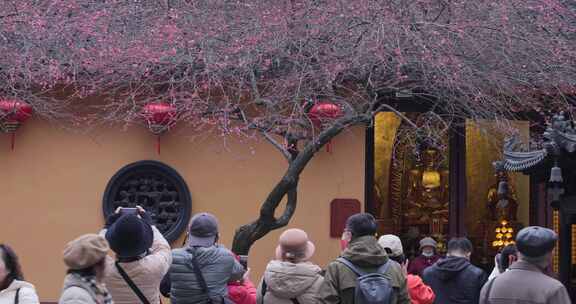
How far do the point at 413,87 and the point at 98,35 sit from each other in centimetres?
447

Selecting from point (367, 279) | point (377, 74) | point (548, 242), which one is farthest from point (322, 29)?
point (548, 242)

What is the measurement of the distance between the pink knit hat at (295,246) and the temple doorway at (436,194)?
399 inches

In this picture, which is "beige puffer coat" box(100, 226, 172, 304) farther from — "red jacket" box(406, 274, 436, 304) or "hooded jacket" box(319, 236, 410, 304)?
"red jacket" box(406, 274, 436, 304)

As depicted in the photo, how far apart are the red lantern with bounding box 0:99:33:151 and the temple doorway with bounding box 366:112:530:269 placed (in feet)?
20.8

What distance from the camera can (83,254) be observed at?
5.43 metres

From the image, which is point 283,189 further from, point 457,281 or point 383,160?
point 383,160

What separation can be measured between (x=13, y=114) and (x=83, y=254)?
885 centimetres

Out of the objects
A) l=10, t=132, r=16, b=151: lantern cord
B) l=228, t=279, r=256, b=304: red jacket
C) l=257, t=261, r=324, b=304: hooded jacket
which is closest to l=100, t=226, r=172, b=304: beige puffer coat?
l=257, t=261, r=324, b=304: hooded jacket

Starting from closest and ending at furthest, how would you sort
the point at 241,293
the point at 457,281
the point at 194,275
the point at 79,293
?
1. the point at 79,293
2. the point at 194,275
3. the point at 241,293
4. the point at 457,281

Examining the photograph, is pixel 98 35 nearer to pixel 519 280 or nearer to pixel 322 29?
pixel 322 29

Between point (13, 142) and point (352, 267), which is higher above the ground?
point (13, 142)

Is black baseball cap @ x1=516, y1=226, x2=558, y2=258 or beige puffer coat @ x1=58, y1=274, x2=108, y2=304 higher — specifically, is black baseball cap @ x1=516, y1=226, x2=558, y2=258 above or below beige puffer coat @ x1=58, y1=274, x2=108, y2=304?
above

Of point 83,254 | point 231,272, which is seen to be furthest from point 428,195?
point 83,254

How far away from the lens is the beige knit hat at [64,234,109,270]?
542cm
